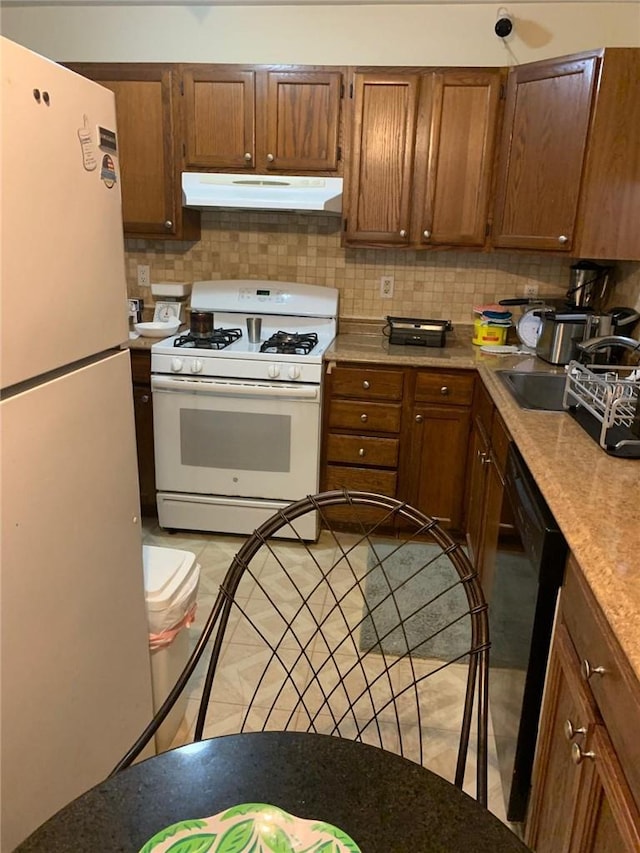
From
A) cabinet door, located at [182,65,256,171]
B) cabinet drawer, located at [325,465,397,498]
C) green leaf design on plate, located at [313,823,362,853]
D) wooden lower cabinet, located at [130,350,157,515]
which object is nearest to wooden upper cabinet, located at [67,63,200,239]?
cabinet door, located at [182,65,256,171]

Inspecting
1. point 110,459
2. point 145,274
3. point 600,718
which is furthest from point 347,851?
Answer: point 145,274

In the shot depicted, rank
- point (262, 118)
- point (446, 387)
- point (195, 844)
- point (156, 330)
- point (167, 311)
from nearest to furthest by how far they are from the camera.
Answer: point (195, 844)
point (446, 387)
point (262, 118)
point (156, 330)
point (167, 311)

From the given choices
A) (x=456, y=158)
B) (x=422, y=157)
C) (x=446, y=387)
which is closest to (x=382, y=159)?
(x=422, y=157)

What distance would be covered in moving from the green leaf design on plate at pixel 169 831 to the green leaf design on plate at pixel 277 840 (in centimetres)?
8

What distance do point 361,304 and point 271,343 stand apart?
634 millimetres

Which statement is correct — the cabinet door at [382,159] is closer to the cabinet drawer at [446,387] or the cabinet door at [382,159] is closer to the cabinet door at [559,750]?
the cabinet drawer at [446,387]

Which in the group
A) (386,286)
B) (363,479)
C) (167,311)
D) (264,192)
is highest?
(264,192)

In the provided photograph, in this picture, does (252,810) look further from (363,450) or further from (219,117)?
(219,117)

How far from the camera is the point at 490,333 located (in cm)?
314

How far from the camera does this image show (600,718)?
3.50 feet

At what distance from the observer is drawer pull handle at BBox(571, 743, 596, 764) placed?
42.1 inches

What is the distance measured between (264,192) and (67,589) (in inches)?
86.8

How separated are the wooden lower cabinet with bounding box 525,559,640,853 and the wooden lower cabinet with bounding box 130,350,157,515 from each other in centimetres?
212

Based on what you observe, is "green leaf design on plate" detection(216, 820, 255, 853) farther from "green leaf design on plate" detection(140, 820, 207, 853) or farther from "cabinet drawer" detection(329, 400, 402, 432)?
"cabinet drawer" detection(329, 400, 402, 432)
